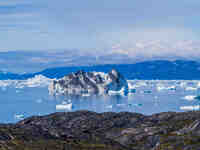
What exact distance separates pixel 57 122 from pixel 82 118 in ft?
14.4

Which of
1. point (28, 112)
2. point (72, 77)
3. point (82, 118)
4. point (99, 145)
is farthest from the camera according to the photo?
point (72, 77)

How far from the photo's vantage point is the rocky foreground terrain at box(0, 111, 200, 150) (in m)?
43.0

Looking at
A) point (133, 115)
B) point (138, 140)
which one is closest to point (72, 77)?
point (133, 115)

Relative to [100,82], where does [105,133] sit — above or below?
below

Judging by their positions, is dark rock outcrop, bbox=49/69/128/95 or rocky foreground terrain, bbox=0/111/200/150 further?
dark rock outcrop, bbox=49/69/128/95

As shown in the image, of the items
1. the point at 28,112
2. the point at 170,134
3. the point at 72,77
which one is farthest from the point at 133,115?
the point at 72,77

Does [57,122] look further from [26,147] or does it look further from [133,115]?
[26,147]

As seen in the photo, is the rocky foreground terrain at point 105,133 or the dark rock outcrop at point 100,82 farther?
the dark rock outcrop at point 100,82

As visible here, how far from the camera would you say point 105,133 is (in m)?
54.7

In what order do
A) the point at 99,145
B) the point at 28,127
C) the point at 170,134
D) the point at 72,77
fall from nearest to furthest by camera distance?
the point at 99,145
the point at 170,134
the point at 28,127
the point at 72,77

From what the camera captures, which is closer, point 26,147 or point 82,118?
point 26,147

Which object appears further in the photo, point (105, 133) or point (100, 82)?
point (100, 82)

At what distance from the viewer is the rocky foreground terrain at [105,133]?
43.0 m

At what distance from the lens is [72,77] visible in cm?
19925
